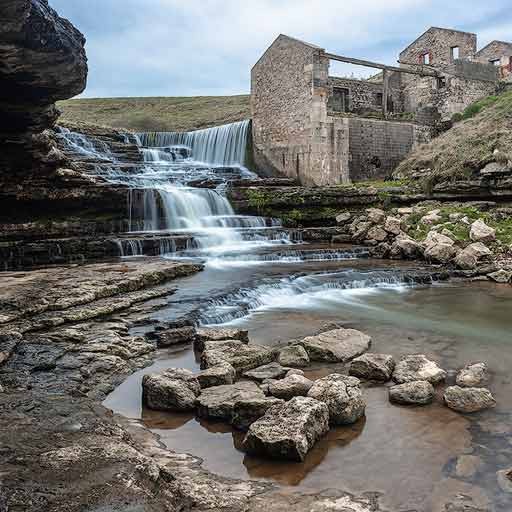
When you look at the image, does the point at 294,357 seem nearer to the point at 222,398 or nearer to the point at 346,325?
the point at 222,398

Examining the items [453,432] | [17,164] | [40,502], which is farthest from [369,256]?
[40,502]

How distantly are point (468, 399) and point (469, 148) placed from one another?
15760mm

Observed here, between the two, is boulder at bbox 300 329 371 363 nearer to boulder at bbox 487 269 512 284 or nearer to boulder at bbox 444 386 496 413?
boulder at bbox 444 386 496 413

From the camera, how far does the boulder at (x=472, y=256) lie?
39.0ft

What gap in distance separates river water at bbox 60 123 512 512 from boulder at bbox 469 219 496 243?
2305 millimetres

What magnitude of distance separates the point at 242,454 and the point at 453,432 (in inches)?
66.6

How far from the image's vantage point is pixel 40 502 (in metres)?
2.49

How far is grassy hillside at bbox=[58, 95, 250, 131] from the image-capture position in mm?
32500

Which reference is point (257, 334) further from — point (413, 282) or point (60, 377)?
point (413, 282)

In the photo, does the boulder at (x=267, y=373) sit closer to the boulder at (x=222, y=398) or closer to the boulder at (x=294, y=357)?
the boulder at (x=294, y=357)

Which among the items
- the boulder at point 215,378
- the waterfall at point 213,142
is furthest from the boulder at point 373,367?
the waterfall at point 213,142

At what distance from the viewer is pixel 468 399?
452cm

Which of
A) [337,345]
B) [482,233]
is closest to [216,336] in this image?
[337,345]

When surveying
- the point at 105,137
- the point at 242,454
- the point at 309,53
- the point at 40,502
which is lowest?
the point at 242,454
